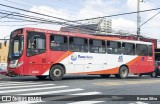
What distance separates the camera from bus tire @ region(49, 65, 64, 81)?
1997 cm

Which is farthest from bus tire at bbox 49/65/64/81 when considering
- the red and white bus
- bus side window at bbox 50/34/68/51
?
bus side window at bbox 50/34/68/51

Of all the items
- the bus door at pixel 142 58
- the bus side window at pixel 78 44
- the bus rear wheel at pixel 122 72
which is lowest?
the bus rear wheel at pixel 122 72

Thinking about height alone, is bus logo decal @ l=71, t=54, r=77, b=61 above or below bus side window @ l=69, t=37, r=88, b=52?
below

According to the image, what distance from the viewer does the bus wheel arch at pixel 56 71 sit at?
20.0 metres

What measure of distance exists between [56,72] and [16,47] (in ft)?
9.52

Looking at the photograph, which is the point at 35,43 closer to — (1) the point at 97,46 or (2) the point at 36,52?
(2) the point at 36,52

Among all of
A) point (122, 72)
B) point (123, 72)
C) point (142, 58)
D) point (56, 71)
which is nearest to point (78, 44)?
point (56, 71)

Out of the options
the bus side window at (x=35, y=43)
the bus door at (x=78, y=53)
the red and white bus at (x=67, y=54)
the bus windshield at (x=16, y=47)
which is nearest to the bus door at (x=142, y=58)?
the red and white bus at (x=67, y=54)

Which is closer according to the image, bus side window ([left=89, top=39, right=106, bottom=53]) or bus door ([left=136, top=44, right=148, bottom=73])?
bus side window ([left=89, top=39, right=106, bottom=53])

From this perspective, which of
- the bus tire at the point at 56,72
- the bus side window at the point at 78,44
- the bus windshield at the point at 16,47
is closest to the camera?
the bus windshield at the point at 16,47

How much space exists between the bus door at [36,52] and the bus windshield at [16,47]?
0.47 metres

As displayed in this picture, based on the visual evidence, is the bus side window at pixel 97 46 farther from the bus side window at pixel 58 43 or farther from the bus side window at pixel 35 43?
the bus side window at pixel 35 43

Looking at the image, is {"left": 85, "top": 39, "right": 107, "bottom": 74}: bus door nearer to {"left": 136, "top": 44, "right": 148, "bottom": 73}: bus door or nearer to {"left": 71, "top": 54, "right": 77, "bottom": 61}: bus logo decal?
{"left": 71, "top": 54, "right": 77, "bottom": 61}: bus logo decal

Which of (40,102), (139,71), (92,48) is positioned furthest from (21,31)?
(139,71)
